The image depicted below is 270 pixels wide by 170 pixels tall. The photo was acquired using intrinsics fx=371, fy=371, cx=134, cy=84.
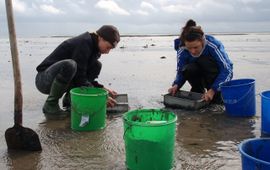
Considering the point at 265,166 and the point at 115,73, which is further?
the point at 115,73

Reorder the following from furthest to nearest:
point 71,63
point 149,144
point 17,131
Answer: point 71,63
point 17,131
point 149,144

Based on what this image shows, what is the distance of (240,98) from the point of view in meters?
4.69

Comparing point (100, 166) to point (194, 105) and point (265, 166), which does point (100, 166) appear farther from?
point (194, 105)

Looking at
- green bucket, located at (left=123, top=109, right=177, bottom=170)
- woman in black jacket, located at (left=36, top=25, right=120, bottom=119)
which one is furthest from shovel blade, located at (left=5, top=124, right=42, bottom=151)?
woman in black jacket, located at (left=36, top=25, right=120, bottom=119)

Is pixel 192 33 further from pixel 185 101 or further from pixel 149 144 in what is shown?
pixel 149 144

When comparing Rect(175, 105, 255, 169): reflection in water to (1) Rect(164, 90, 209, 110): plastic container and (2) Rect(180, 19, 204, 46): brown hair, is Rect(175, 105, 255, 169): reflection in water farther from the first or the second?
(2) Rect(180, 19, 204, 46): brown hair

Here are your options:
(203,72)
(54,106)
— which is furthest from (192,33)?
(54,106)

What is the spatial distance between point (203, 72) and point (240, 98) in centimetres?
96

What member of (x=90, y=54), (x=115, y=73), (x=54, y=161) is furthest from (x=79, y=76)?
(x=115, y=73)

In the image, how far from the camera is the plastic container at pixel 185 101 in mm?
5162

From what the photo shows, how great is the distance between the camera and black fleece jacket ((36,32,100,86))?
182 inches

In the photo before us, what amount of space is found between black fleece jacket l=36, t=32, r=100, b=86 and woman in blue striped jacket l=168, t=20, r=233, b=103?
1.21 m

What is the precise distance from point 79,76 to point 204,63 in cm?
183

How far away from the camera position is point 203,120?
4688mm
